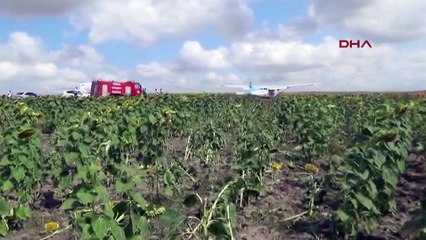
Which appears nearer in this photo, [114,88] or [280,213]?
[280,213]

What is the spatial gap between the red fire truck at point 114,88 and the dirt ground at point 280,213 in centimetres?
2745

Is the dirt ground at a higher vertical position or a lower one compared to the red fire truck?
lower

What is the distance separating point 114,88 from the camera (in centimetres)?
3503

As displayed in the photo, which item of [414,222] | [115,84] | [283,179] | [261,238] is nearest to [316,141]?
[283,179]

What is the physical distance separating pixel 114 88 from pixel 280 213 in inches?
1180

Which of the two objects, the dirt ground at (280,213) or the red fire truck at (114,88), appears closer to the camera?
the dirt ground at (280,213)

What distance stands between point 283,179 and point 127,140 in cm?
219

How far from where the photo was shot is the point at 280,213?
5.89 m

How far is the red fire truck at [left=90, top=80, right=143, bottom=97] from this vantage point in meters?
34.7

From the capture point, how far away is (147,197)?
21.2 feet

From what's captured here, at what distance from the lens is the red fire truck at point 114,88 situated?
3469cm

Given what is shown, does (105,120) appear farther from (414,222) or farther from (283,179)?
(414,222)

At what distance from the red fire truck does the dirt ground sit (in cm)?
2745

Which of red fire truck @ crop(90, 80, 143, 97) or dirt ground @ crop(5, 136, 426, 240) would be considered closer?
dirt ground @ crop(5, 136, 426, 240)
